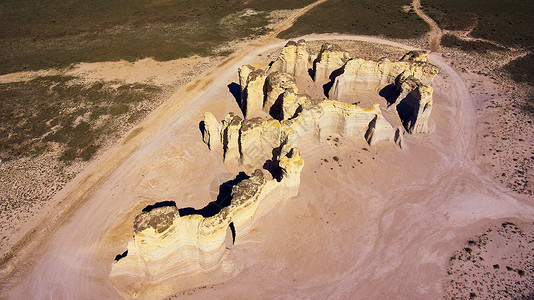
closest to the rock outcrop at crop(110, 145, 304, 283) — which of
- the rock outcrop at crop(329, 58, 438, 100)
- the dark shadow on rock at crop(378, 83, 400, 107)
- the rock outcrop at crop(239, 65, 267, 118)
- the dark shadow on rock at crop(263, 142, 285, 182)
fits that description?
the dark shadow on rock at crop(263, 142, 285, 182)

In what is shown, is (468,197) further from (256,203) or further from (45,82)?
(45,82)

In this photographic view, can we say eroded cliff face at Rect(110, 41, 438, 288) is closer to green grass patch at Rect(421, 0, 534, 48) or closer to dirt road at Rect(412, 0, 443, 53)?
dirt road at Rect(412, 0, 443, 53)

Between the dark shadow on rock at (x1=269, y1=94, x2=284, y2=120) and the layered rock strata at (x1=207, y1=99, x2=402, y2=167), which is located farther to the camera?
the dark shadow on rock at (x1=269, y1=94, x2=284, y2=120)

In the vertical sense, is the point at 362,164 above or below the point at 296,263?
above

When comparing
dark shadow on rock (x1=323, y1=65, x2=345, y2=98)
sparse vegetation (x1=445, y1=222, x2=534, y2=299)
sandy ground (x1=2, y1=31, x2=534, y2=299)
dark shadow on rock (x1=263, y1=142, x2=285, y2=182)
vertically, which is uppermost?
dark shadow on rock (x1=323, y1=65, x2=345, y2=98)

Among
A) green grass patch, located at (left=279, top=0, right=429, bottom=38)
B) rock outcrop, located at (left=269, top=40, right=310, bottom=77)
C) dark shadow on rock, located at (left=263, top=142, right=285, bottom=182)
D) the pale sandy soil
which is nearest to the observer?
the pale sandy soil

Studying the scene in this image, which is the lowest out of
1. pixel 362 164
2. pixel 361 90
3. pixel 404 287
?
pixel 404 287

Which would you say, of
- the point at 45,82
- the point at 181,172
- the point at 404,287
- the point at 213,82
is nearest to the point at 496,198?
the point at 404,287

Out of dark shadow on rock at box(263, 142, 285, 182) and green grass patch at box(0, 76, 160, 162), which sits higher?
green grass patch at box(0, 76, 160, 162)
